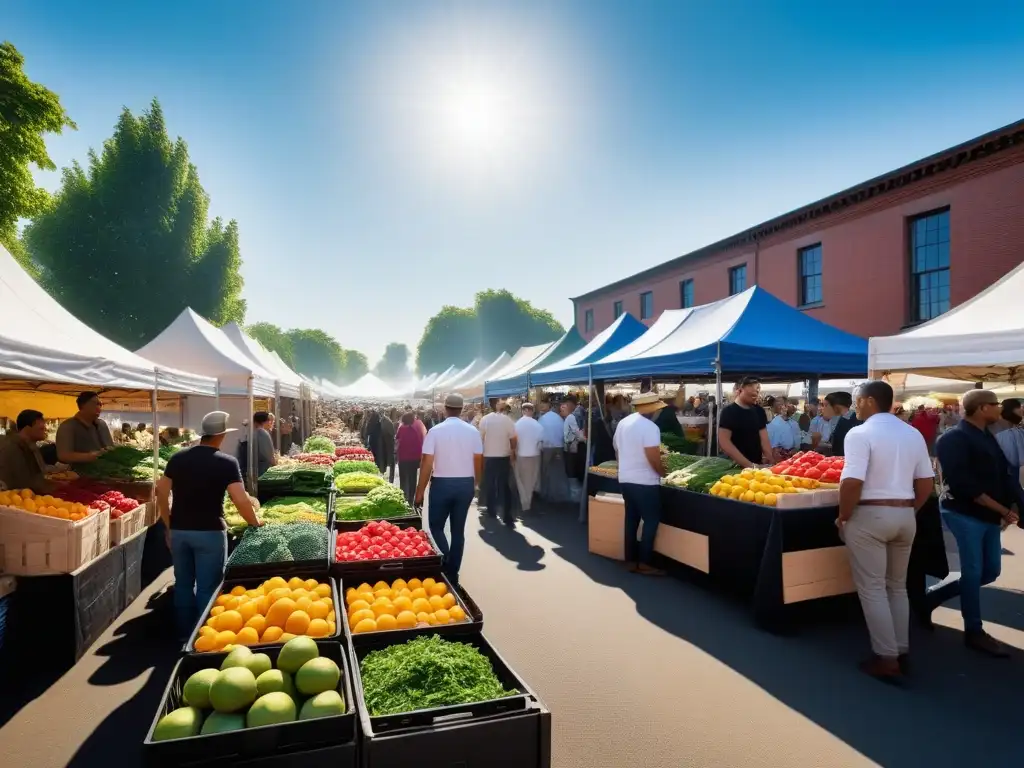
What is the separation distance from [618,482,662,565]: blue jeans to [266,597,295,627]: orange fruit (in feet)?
13.5

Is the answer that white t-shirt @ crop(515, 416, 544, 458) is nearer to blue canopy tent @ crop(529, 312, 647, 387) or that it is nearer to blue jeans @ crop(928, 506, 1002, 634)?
blue canopy tent @ crop(529, 312, 647, 387)

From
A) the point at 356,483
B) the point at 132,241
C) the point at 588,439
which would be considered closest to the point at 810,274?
the point at 588,439

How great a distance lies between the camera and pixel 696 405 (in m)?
20.5

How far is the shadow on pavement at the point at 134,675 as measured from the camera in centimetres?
320

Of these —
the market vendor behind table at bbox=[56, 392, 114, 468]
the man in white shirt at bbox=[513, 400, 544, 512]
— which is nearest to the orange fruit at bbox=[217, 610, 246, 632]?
the market vendor behind table at bbox=[56, 392, 114, 468]

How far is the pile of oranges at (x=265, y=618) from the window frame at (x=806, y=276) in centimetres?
2150

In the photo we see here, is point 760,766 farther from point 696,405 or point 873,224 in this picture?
point 873,224

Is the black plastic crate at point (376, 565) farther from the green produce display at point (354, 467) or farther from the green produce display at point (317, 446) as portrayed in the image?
the green produce display at point (317, 446)

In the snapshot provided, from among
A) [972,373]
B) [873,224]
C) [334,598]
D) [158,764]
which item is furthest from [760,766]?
[873,224]

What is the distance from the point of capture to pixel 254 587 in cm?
400

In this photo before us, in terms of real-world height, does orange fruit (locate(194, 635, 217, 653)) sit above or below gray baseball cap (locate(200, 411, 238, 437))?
below

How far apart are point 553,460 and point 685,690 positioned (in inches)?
294

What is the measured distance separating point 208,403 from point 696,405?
15482mm

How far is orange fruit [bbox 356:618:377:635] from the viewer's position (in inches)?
128
